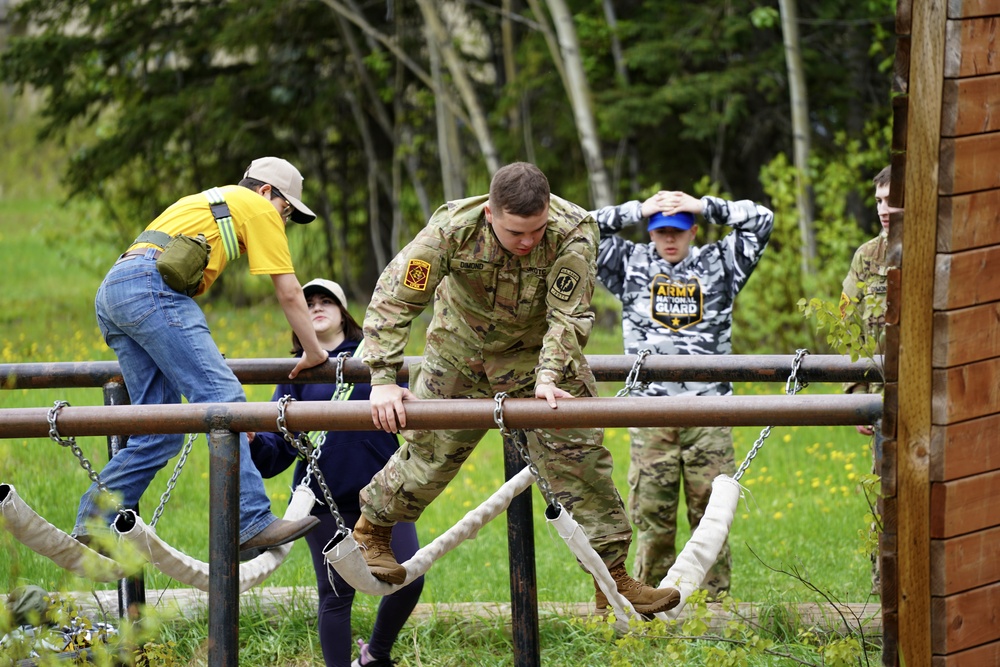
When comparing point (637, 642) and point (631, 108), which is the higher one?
point (631, 108)

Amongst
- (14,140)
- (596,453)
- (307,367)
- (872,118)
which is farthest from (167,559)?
(14,140)

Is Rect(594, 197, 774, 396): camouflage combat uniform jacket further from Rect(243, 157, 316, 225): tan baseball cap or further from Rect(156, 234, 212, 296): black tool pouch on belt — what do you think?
Rect(156, 234, 212, 296): black tool pouch on belt

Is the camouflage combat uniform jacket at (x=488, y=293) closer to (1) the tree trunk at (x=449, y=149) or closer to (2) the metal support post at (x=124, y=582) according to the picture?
(2) the metal support post at (x=124, y=582)

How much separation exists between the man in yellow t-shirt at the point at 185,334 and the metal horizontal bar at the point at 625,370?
10 centimetres

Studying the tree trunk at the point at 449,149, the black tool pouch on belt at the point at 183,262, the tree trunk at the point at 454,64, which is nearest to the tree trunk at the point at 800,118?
the tree trunk at the point at 454,64

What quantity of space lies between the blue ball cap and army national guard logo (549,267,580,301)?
1.36 meters

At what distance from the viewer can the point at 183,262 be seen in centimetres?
392

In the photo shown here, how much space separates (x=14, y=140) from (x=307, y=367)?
16.3 m

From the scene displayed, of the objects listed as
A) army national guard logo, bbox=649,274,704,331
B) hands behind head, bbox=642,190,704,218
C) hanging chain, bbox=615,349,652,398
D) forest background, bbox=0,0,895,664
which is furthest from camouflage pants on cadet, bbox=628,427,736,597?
forest background, bbox=0,0,895,664

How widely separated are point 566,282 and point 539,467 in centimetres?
65

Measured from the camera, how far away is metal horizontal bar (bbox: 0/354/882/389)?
3.77 m

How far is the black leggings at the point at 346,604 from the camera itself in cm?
399

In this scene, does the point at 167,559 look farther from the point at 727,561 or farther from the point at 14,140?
the point at 14,140

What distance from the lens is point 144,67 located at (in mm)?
13867
